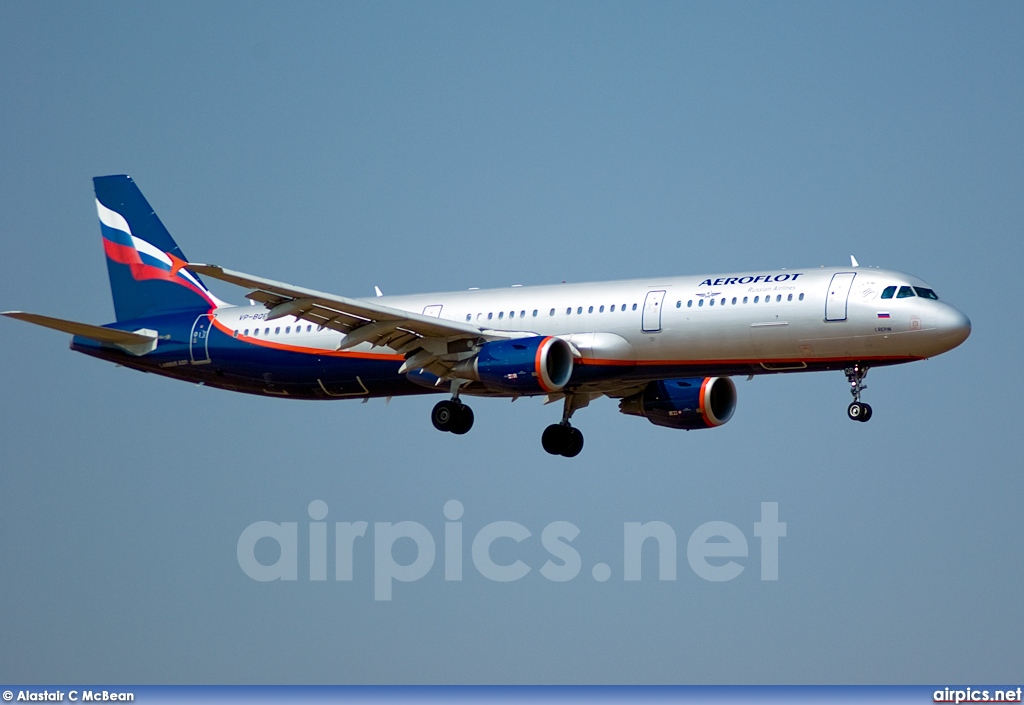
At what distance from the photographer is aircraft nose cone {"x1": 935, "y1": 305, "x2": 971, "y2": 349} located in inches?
1822

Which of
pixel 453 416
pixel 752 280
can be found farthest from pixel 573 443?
pixel 752 280

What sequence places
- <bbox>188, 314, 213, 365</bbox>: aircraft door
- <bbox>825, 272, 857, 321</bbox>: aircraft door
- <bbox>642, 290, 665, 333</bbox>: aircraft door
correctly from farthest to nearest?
<bbox>188, 314, 213, 365</bbox>: aircraft door, <bbox>642, 290, 665, 333</bbox>: aircraft door, <bbox>825, 272, 857, 321</bbox>: aircraft door

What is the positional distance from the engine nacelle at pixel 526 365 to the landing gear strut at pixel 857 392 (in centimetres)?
775

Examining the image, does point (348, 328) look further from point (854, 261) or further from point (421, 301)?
point (854, 261)

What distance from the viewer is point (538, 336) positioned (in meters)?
49.8

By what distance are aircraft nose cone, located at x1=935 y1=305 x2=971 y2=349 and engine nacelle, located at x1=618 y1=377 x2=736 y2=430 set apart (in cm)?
1004

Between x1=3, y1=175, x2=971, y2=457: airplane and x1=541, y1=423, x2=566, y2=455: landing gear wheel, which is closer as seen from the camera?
x1=3, y1=175, x2=971, y2=457: airplane

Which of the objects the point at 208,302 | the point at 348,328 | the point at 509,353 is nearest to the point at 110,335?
the point at 208,302

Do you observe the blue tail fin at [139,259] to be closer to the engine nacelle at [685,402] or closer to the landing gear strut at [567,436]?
A: the landing gear strut at [567,436]

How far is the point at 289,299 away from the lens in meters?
48.6

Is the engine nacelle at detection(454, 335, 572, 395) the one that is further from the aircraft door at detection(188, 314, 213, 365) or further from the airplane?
the aircraft door at detection(188, 314, 213, 365)

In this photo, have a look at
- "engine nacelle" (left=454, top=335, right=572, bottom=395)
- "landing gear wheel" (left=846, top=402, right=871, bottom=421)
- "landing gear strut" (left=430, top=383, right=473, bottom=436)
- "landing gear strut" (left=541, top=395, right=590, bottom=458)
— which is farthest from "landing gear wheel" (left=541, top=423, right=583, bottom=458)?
"landing gear wheel" (left=846, top=402, right=871, bottom=421)

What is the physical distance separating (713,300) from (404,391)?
1065cm

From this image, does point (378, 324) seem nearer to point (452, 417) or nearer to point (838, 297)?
point (452, 417)
